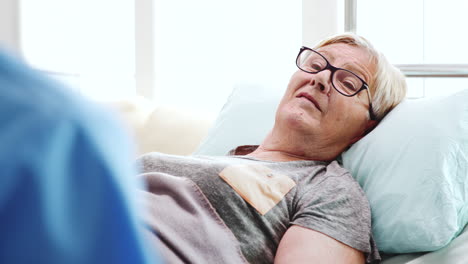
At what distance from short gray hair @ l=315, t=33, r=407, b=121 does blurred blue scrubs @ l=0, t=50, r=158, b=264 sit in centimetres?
131

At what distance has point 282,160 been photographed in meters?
1.48

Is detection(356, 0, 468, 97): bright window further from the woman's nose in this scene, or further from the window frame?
the woman's nose

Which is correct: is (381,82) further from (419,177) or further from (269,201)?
(269,201)

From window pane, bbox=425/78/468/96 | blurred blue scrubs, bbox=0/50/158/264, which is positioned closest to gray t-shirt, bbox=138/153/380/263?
blurred blue scrubs, bbox=0/50/158/264

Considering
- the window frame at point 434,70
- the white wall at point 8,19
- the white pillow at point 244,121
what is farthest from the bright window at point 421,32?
the white wall at point 8,19

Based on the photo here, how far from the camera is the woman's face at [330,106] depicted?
1.47 metres

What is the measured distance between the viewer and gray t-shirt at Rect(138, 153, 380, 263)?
3.76ft

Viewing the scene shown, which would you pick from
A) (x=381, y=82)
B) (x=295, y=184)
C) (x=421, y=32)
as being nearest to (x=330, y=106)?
(x=381, y=82)

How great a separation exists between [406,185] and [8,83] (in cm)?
112

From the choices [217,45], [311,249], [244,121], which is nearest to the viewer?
[311,249]

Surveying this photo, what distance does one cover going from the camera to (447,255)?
117 cm

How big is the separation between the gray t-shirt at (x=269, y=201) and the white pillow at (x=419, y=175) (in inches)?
2.1

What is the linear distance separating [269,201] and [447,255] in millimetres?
364

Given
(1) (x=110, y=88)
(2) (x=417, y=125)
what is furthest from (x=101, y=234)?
(1) (x=110, y=88)
